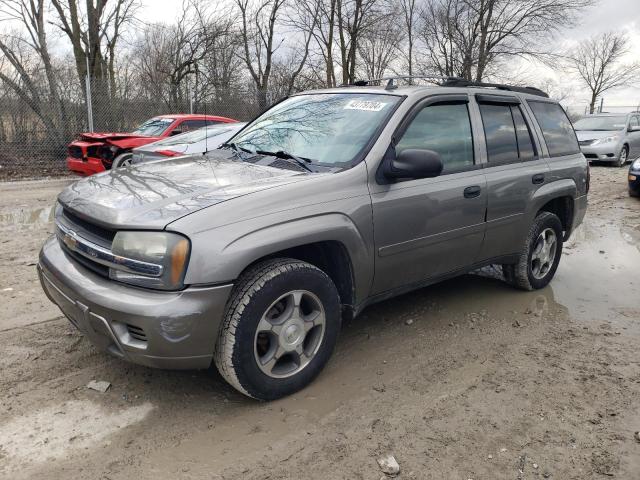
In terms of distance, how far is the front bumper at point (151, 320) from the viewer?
2.50 meters

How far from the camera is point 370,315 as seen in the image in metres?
4.34

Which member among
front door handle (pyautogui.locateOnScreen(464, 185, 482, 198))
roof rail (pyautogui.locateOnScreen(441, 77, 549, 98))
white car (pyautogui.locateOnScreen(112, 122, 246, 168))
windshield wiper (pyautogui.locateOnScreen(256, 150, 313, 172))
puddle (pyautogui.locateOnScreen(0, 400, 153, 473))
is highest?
roof rail (pyautogui.locateOnScreen(441, 77, 549, 98))

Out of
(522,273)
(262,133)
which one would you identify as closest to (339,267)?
(262,133)

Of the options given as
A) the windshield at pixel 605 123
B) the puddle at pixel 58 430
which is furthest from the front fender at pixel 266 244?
the windshield at pixel 605 123

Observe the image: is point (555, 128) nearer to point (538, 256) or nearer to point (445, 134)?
point (538, 256)

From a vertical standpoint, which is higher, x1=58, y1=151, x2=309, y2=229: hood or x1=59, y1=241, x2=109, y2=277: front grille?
x1=58, y1=151, x2=309, y2=229: hood

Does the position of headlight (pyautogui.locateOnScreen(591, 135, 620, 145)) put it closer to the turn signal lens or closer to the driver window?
the driver window

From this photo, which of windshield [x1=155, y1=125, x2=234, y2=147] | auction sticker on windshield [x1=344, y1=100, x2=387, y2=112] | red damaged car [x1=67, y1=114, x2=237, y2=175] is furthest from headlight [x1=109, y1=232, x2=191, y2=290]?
red damaged car [x1=67, y1=114, x2=237, y2=175]

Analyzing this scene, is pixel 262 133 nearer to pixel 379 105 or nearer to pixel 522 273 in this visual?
pixel 379 105

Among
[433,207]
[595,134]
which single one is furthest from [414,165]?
[595,134]

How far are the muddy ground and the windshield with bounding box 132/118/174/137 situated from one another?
646cm

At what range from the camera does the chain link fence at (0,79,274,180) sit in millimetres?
12625

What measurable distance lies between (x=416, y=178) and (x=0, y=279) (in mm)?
3860

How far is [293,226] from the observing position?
2.85 m
